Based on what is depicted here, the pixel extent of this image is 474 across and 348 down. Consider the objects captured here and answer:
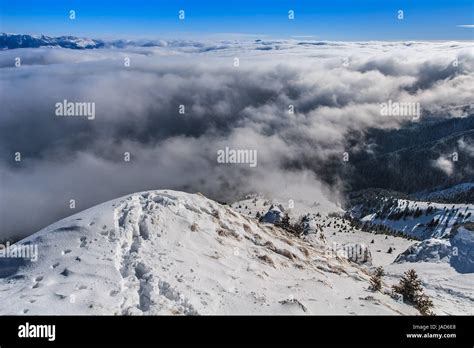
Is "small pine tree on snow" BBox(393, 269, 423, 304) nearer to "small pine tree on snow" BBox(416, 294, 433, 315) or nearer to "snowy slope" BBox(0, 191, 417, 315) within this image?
"small pine tree on snow" BBox(416, 294, 433, 315)

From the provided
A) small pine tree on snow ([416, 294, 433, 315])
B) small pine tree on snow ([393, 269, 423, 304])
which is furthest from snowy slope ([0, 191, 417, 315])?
small pine tree on snow ([393, 269, 423, 304])

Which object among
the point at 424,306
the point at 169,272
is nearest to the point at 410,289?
the point at 424,306

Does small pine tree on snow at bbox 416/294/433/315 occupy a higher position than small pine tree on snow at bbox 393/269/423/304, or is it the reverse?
small pine tree on snow at bbox 393/269/423/304

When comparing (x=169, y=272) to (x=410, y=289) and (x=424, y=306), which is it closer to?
(x=410, y=289)

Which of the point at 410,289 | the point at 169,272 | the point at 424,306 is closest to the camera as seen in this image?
the point at 169,272

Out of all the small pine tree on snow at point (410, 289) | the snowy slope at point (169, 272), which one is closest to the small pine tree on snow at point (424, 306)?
the small pine tree on snow at point (410, 289)

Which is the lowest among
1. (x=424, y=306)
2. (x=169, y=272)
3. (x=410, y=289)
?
(x=424, y=306)

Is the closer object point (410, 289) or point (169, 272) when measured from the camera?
point (169, 272)
